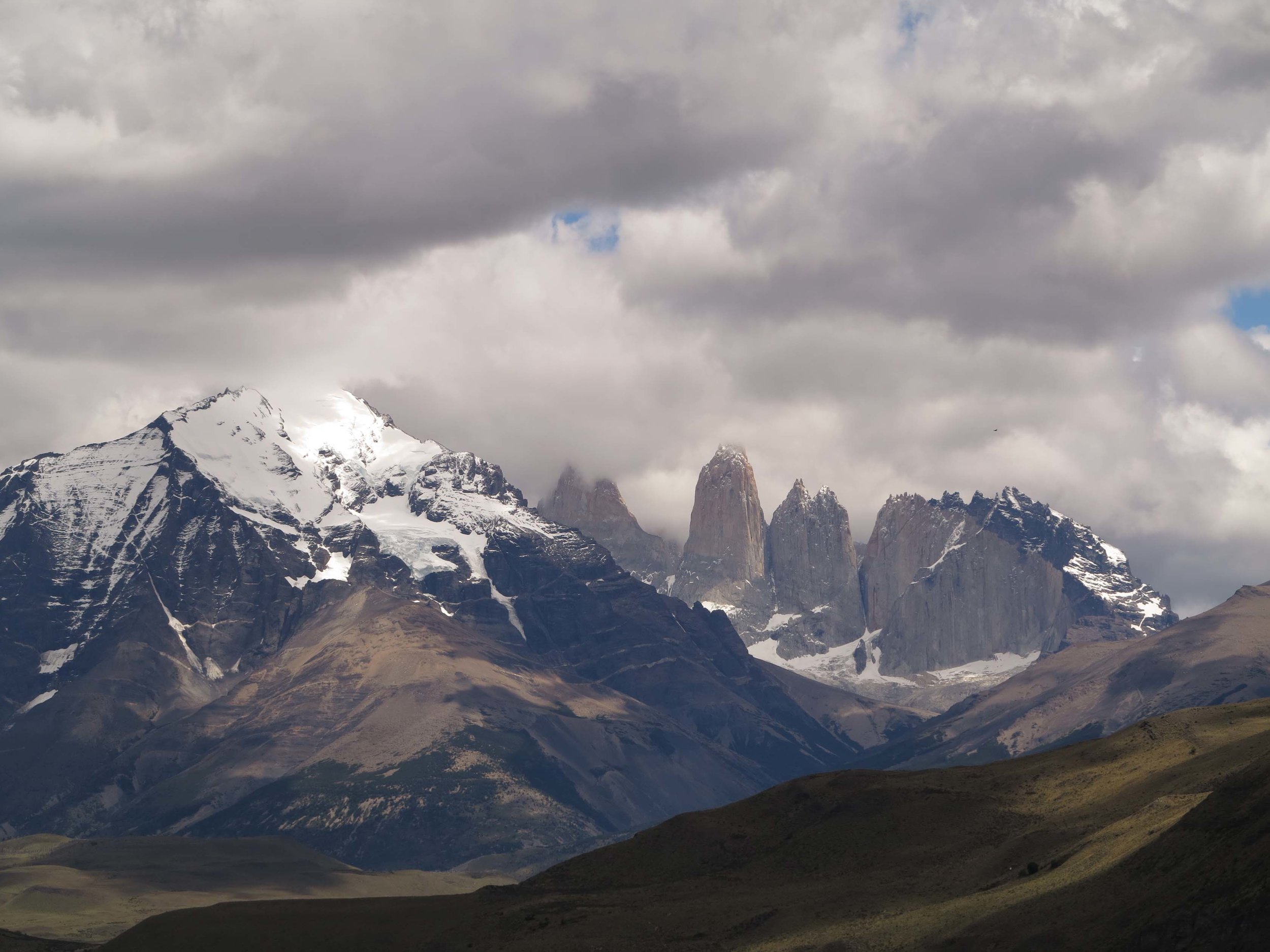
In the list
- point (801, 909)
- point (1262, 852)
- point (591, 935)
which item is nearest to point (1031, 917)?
point (1262, 852)

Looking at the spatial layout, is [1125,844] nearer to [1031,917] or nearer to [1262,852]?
[1031,917]

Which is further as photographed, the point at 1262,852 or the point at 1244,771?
the point at 1244,771

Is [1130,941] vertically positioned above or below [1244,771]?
below

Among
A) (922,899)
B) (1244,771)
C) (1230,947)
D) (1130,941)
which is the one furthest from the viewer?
(922,899)

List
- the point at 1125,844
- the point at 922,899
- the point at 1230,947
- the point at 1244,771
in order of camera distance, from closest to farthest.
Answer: the point at 1230,947 < the point at 1244,771 < the point at 1125,844 < the point at 922,899

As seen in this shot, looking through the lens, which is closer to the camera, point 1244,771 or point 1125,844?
point 1244,771

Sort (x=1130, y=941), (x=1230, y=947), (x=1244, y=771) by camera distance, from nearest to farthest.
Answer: (x=1230, y=947), (x=1130, y=941), (x=1244, y=771)

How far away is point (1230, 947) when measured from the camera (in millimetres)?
130625

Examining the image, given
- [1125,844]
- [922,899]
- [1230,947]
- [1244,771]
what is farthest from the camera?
[922,899]

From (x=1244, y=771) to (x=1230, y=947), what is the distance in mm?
31164

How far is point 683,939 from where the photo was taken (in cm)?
19475

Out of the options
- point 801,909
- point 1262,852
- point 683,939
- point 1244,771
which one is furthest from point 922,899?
point 1262,852

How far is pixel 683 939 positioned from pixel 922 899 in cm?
2789

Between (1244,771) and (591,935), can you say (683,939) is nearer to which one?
(591,935)
